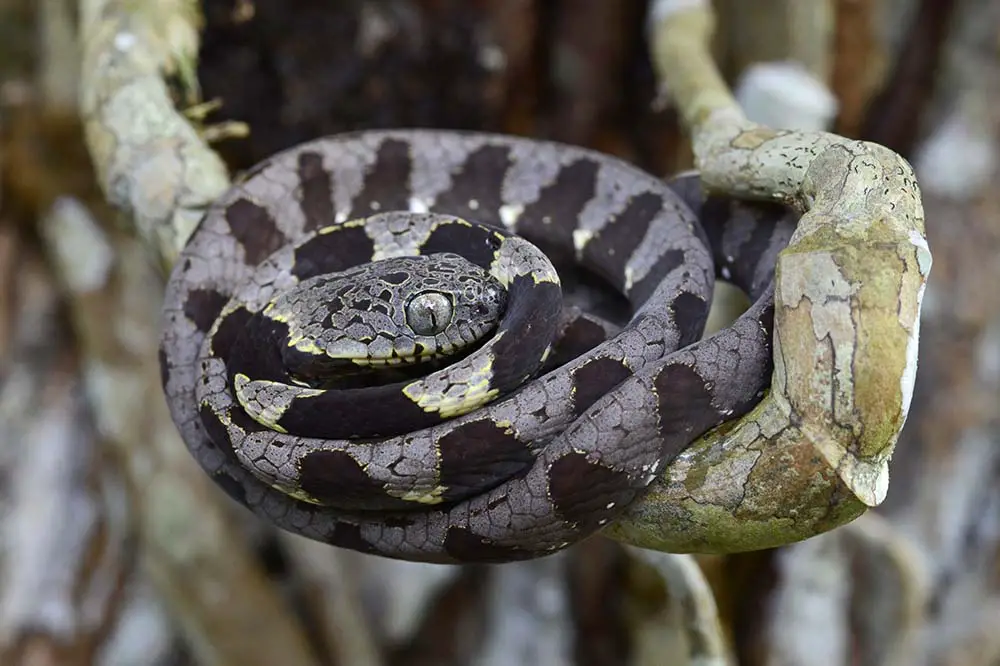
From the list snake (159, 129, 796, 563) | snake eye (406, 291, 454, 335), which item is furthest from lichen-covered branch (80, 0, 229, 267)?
snake eye (406, 291, 454, 335)

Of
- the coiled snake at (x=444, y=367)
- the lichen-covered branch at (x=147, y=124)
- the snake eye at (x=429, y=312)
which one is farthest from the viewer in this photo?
the lichen-covered branch at (x=147, y=124)

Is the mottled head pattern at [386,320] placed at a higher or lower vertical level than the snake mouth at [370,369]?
higher

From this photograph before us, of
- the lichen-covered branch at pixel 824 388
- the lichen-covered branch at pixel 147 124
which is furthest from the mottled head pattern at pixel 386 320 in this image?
the lichen-covered branch at pixel 147 124

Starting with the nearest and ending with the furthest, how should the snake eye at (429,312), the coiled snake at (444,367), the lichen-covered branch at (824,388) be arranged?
the lichen-covered branch at (824,388) → the coiled snake at (444,367) → the snake eye at (429,312)

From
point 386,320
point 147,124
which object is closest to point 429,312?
point 386,320

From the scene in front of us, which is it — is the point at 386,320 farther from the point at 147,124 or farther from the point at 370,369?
the point at 147,124

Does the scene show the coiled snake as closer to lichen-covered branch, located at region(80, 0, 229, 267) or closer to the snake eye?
the snake eye

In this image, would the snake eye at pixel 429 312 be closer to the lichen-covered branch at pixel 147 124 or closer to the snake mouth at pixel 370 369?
the snake mouth at pixel 370 369

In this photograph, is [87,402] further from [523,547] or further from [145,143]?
[523,547]
